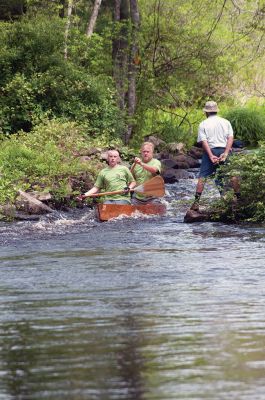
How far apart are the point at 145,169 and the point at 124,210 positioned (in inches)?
35.3

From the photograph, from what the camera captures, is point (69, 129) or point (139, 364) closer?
point (139, 364)

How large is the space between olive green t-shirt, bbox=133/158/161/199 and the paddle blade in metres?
0.17

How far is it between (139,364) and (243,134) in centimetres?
2854

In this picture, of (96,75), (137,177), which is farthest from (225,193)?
(96,75)

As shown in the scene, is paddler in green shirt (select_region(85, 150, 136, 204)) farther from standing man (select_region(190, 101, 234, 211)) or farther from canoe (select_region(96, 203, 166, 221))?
standing man (select_region(190, 101, 234, 211))

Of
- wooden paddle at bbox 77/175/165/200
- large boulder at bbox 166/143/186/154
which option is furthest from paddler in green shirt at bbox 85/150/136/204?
large boulder at bbox 166/143/186/154

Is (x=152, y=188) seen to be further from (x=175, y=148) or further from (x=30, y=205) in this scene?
(x=175, y=148)

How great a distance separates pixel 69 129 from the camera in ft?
72.3

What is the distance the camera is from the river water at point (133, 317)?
5980mm

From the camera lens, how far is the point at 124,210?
16.5 meters

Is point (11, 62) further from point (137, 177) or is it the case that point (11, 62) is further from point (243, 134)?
point (243, 134)

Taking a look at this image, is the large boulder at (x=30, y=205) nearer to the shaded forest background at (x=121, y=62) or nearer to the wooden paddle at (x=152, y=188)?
the wooden paddle at (x=152, y=188)

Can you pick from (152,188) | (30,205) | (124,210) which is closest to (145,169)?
(152,188)

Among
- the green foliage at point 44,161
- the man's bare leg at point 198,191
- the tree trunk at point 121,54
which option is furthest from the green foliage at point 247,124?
the man's bare leg at point 198,191
